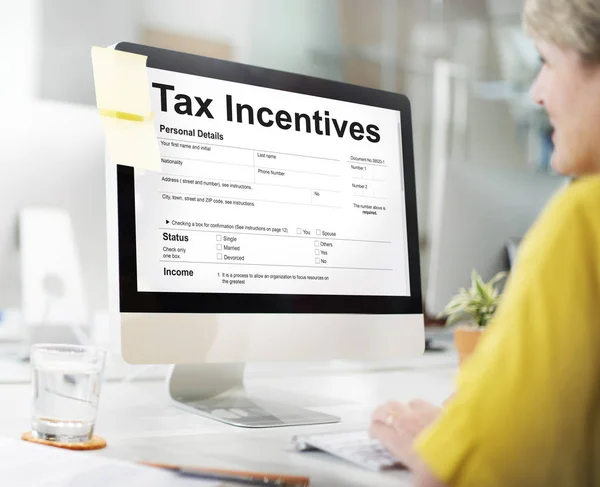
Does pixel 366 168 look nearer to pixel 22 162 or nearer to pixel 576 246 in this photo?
pixel 22 162

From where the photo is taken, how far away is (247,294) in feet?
3.75

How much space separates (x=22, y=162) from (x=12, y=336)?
44.6 inches

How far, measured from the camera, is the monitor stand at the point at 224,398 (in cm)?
115

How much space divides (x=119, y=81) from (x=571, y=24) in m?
0.63

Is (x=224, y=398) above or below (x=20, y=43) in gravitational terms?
below

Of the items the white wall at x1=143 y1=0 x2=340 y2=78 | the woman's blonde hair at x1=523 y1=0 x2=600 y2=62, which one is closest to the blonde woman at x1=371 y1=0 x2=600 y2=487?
the woman's blonde hair at x1=523 y1=0 x2=600 y2=62

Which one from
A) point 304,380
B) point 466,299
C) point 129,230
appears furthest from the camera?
point 304,380

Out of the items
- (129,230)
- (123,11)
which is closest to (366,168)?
(129,230)

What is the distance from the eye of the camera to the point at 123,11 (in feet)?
11.3

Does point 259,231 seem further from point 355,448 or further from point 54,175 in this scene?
point 54,175

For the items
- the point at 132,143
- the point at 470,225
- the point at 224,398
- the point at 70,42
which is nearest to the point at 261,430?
the point at 224,398

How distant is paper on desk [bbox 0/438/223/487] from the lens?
0.73m

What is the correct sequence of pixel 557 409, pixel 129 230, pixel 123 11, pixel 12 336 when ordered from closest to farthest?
pixel 557 409 < pixel 129 230 < pixel 12 336 < pixel 123 11

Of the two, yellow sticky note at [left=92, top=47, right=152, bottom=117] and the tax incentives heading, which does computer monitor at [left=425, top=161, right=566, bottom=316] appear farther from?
yellow sticky note at [left=92, top=47, right=152, bottom=117]
